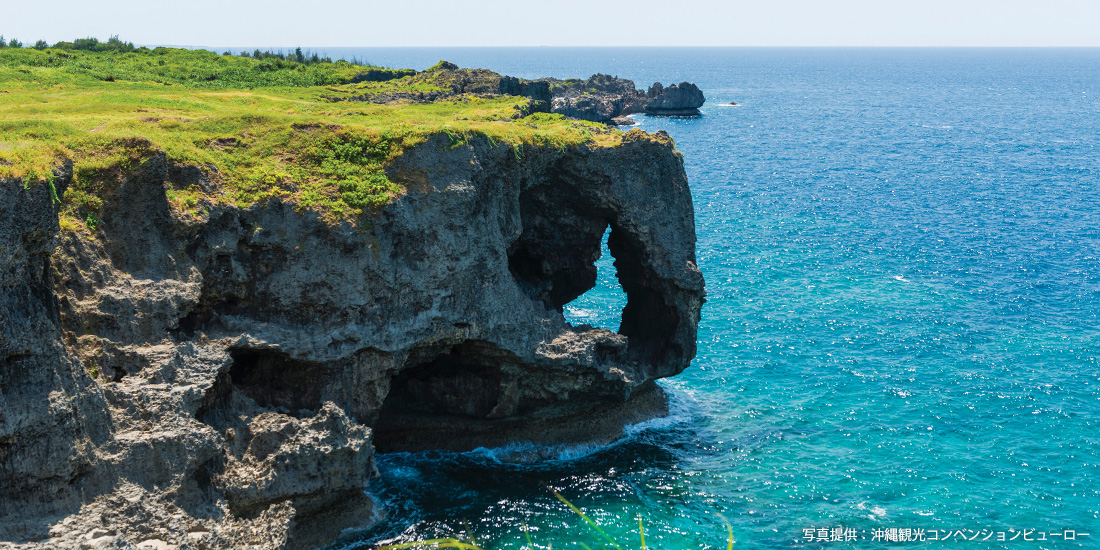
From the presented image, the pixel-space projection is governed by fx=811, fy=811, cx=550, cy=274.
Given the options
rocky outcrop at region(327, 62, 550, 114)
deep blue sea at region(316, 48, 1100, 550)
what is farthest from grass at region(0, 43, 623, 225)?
deep blue sea at region(316, 48, 1100, 550)

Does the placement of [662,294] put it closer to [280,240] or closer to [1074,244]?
[280,240]

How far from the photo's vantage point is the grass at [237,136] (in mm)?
26594

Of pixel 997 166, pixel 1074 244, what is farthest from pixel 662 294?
pixel 997 166

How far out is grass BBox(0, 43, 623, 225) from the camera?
26.6 meters

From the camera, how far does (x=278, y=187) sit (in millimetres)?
29672

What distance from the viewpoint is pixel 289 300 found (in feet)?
95.3

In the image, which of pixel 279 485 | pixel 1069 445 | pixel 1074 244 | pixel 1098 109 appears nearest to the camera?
pixel 279 485

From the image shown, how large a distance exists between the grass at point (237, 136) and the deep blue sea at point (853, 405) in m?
13.4

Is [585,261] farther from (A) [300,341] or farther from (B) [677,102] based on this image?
(B) [677,102]

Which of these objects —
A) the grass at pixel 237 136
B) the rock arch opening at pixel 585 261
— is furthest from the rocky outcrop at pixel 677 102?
the rock arch opening at pixel 585 261

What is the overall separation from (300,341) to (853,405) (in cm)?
2915

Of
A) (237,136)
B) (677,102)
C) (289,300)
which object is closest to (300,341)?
(289,300)

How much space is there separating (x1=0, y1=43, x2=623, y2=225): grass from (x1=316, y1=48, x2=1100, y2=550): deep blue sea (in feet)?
43.9

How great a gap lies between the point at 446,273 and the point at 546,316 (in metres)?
6.22
